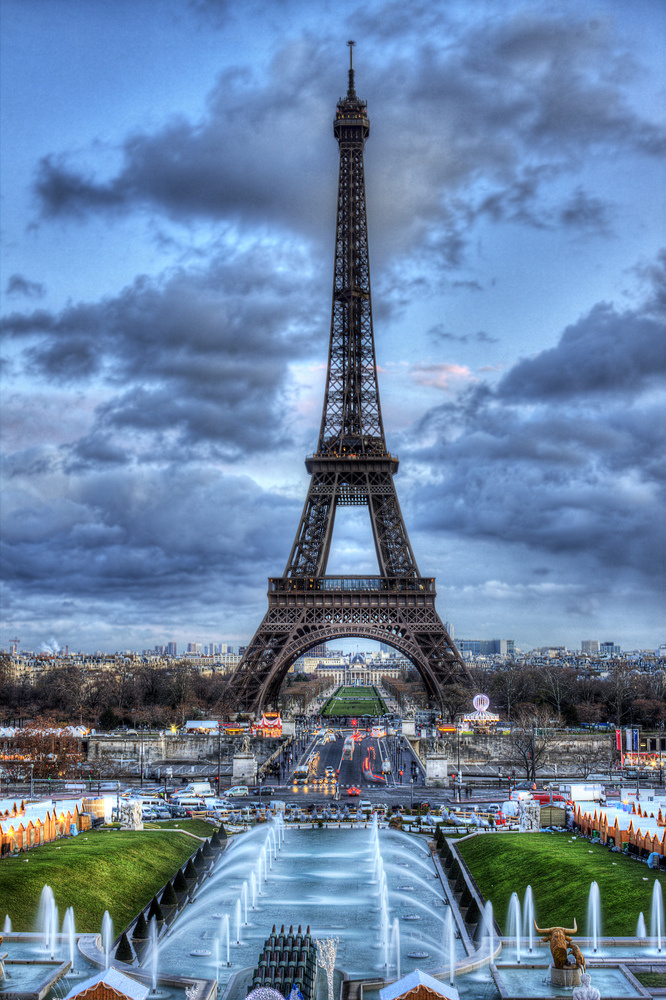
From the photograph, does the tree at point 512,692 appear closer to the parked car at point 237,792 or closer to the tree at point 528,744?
the tree at point 528,744

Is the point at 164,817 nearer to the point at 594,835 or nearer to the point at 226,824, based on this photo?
the point at 226,824

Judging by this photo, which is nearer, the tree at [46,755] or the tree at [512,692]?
the tree at [46,755]

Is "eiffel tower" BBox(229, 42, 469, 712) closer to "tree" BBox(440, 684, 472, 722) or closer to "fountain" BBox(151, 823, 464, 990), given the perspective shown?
"tree" BBox(440, 684, 472, 722)

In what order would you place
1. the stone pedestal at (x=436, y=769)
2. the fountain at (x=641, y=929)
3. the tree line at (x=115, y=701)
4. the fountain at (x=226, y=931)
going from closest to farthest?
the fountain at (x=641, y=929) → the fountain at (x=226, y=931) → the stone pedestal at (x=436, y=769) → the tree line at (x=115, y=701)

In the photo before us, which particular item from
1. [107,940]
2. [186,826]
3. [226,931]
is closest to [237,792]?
[186,826]

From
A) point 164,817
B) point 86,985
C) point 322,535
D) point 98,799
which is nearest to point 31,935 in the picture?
point 86,985

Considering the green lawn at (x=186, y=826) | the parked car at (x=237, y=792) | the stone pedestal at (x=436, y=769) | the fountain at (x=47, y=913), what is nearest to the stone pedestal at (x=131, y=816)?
the green lawn at (x=186, y=826)
